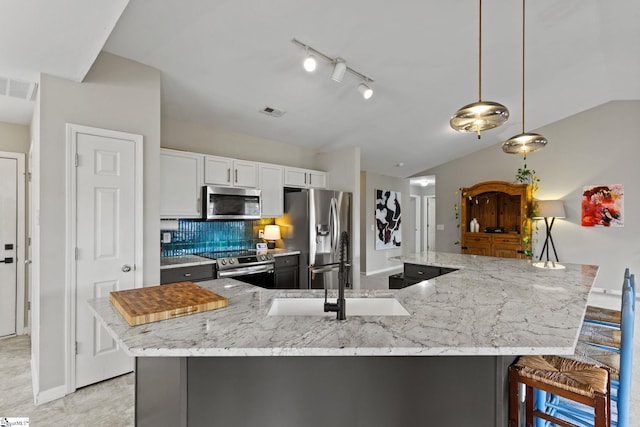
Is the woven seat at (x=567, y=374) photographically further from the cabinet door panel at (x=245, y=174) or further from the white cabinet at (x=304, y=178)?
the white cabinet at (x=304, y=178)

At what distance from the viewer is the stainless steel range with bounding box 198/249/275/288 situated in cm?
338

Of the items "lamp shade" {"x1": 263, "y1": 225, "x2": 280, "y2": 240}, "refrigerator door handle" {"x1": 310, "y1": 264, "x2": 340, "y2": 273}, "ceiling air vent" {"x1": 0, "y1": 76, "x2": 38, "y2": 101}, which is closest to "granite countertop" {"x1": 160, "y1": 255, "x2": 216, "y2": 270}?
"lamp shade" {"x1": 263, "y1": 225, "x2": 280, "y2": 240}

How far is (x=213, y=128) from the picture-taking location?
13.5ft

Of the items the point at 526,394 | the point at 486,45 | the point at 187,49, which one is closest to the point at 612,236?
the point at 486,45

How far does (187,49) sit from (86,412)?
111 inches

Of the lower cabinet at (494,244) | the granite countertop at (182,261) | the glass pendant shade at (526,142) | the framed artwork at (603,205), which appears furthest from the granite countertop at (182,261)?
the framed artwork at (603,205)

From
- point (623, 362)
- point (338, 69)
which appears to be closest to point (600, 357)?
point (623, 362)

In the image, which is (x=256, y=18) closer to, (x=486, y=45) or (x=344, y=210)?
(x=486, y=45)

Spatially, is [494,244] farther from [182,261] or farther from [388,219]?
[182,261]

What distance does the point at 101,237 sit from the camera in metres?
2.49

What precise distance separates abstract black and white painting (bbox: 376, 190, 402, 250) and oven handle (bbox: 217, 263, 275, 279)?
12.4ft

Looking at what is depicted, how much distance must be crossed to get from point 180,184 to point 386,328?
2.92 metres

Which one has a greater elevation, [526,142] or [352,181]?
[526,142]

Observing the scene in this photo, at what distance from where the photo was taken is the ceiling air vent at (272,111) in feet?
12.4
